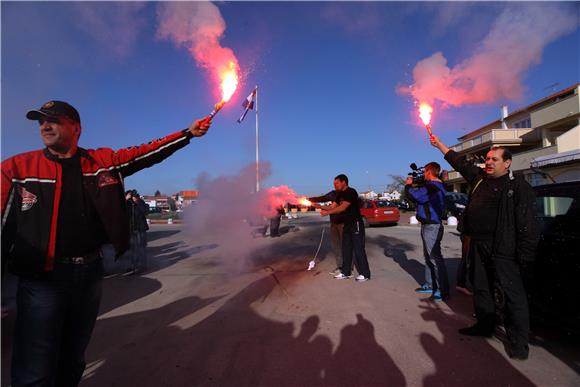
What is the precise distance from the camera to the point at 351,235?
21.9 feet

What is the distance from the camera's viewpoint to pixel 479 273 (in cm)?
383

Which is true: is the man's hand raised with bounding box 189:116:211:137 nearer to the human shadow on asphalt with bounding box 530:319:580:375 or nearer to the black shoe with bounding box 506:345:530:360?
the black shoe with bounding box 506:345:530:360

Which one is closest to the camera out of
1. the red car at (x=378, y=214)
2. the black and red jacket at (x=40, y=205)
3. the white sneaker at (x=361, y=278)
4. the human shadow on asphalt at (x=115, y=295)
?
the black and red jacket at (x=40, y=205)

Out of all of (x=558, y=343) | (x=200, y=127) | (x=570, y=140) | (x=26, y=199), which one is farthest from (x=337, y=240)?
(x=570, y=140)

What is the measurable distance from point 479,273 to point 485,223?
575 mm

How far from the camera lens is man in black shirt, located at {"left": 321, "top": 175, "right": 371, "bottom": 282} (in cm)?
657

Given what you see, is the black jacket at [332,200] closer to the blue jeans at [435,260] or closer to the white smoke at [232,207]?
the white smoke at [232,207]

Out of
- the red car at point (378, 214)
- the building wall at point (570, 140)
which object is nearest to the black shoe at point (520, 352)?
the red car at point (378, 214)

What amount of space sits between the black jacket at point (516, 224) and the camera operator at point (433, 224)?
5.59 feet

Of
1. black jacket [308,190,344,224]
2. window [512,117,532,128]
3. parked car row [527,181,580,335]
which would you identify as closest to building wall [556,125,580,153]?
window [512,117,532,128]

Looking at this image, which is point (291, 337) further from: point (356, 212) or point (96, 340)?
point (356, 212)

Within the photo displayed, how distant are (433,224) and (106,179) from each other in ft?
15.3

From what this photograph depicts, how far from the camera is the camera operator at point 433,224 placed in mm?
5293

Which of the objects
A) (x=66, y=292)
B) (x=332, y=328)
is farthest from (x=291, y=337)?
(x=66, y=292)
